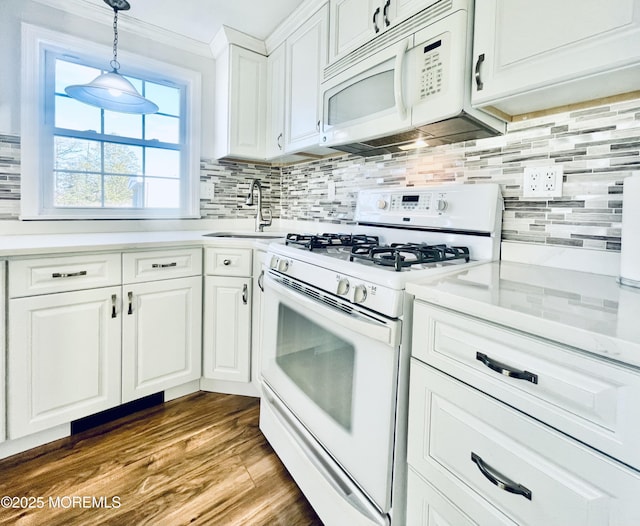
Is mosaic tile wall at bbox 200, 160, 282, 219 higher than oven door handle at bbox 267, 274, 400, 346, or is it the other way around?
mosaic tile wall at bbox 200, 160, 282, 219

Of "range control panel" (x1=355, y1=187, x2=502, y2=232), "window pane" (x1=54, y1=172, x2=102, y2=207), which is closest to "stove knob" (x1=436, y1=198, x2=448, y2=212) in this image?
"range control panel" (x1=355, y1=187, x2=502, y2=232)

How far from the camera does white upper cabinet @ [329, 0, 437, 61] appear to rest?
1340 mm

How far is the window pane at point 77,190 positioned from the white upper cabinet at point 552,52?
218 centimetres

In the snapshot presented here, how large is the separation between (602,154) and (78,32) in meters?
2.68

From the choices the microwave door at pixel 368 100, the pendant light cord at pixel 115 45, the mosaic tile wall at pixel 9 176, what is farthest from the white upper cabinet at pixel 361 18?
the mosaic tile wall at pixel 9 176

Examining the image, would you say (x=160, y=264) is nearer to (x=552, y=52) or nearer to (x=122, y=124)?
(x=122, y=124)

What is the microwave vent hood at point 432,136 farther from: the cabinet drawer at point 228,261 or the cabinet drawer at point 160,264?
the cabinet drawer at point 160,264

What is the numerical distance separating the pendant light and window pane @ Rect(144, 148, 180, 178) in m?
0.49

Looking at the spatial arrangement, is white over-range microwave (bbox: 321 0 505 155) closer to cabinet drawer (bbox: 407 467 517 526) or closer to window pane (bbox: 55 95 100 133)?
cabinet drawer (bbox: 407 467 517 526)

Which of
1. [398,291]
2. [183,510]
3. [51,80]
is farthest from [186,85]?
[183,510]

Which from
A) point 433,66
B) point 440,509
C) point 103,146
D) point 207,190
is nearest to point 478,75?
point 433,66

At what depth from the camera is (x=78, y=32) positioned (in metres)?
2.04

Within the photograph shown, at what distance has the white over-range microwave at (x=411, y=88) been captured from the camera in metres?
1.17

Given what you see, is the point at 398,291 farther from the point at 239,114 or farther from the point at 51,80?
the point at 51,80
